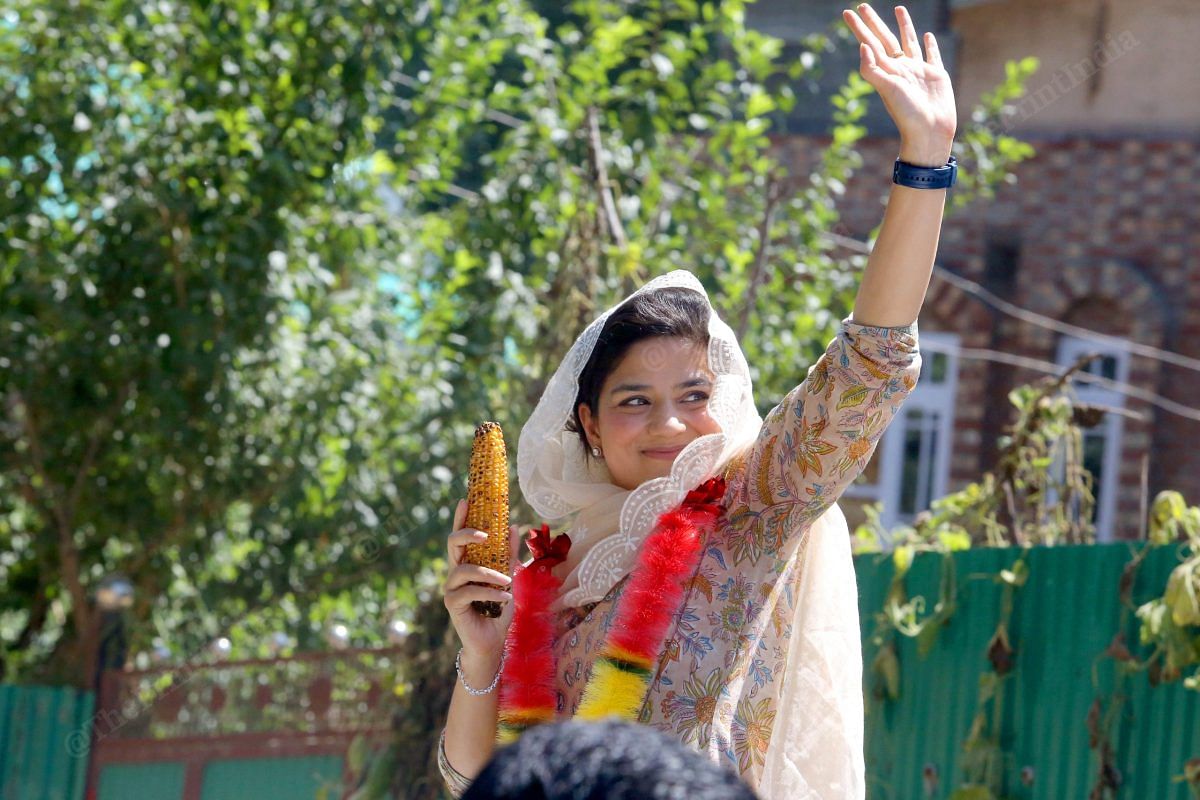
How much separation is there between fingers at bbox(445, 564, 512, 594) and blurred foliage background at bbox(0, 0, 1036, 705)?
3.79m

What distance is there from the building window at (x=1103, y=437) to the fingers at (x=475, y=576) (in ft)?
25.9

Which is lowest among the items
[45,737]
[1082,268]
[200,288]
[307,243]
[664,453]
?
[45,737]

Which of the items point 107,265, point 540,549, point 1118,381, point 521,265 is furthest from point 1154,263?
point 540,549

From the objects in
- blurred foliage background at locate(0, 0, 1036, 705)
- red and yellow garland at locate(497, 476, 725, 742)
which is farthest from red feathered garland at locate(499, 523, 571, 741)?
→ blurred foliage background at locate(0, 0, 1036, 705)

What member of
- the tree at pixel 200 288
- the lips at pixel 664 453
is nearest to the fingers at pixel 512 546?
the lips at pixel 664 453

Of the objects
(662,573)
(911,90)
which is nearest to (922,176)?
(911,90)

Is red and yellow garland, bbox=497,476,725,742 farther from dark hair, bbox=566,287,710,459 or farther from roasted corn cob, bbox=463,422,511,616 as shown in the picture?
dark hair, bbox=566,287,710,459

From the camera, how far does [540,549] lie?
2.50 meters

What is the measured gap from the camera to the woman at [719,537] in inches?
79.2

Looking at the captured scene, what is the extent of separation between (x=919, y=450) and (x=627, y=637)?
26.9ft

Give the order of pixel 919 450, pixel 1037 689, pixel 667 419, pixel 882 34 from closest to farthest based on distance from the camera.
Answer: pixel 882 34 → pixel 667 419 → pixel 1037 689 → pixel 919 450

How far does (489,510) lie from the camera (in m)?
2.26

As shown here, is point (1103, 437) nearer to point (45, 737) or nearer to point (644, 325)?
point (45, 737)

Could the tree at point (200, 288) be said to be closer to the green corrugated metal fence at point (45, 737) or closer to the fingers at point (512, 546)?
the green corrugated metal fence at point (45, 737)
